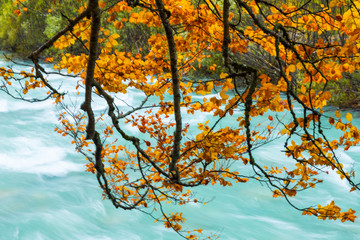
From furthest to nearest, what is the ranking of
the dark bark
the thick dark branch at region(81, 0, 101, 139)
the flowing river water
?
the flowing river water
the dark bark
the thick dark branch at region(81, 0, 101, 139)

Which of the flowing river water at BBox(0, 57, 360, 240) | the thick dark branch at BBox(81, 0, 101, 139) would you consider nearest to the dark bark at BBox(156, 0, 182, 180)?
the thick dark branch at BBox(81, 0, 101, 139)

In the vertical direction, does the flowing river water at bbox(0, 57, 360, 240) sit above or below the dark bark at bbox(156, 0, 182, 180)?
above

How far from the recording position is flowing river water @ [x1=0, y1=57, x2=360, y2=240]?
18.7 ft

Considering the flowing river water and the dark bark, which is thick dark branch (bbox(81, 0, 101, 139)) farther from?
the flowing river water

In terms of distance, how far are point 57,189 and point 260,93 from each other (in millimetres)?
5976

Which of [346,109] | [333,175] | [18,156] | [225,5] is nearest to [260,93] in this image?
[225,5]

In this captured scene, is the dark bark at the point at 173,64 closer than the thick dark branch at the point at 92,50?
No

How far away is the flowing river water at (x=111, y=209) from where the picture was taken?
5695mm

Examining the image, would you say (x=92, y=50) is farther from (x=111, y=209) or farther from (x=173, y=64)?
(x=111, y=209)

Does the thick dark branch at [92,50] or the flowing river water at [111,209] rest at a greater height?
the flowing river water at [111,209]

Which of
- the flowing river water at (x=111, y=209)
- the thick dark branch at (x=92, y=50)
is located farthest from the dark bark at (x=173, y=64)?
the flowing river water at (x=111, y=209)

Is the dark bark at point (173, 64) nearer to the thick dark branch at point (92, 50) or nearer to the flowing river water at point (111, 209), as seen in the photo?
the thick dark branch at point (92, 50)

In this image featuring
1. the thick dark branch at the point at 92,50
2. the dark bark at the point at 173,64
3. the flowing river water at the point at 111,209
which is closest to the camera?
the thick dark branch at the point at 92,50

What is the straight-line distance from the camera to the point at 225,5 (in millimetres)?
1789
